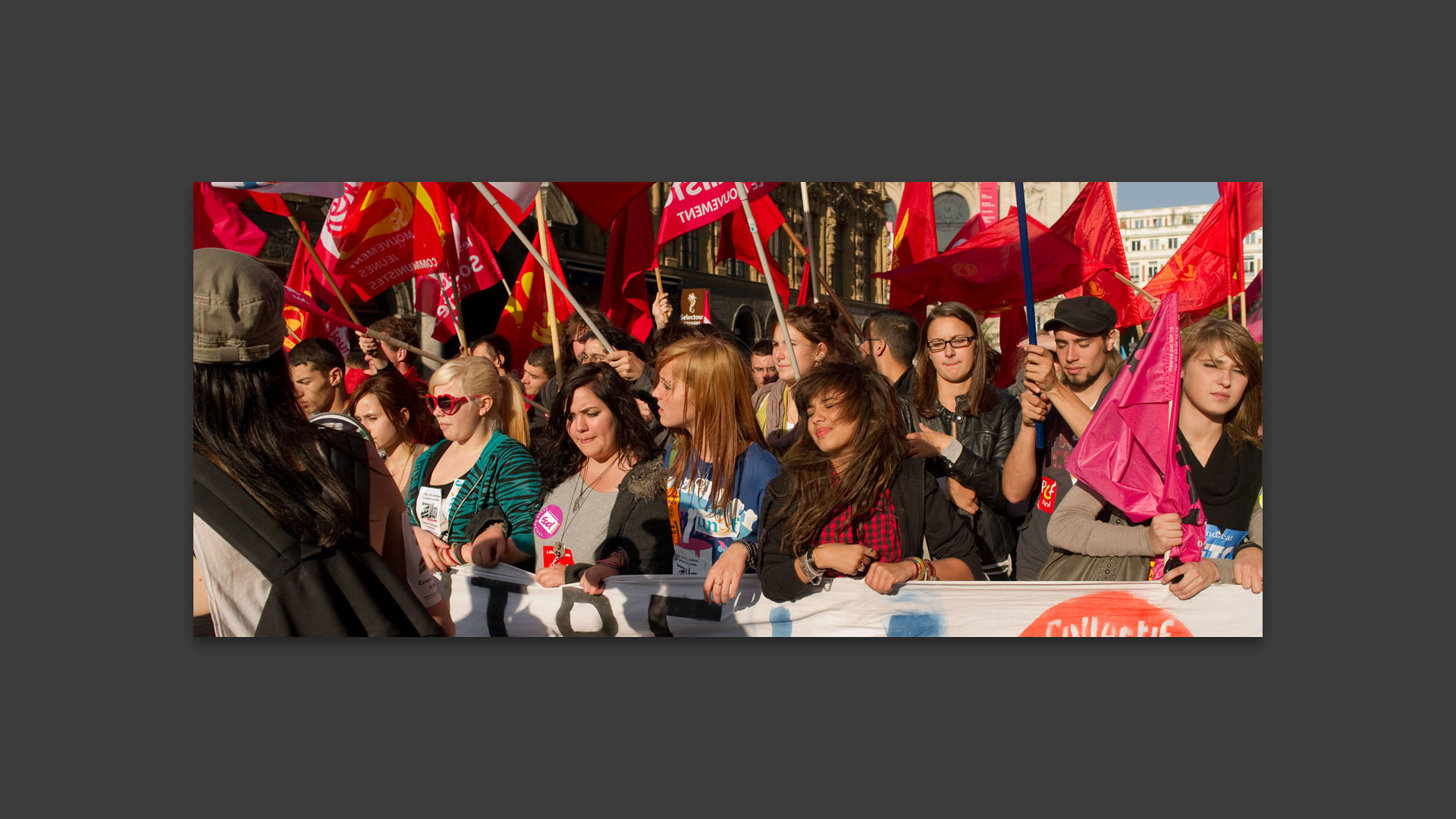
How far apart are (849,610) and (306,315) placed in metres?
3.84

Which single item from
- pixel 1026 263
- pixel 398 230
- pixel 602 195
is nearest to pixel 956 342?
pixel 1026 263

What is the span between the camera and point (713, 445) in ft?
15.2

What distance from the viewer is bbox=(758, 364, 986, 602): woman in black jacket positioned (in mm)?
4445

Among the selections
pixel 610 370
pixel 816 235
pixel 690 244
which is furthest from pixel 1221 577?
pixel 690 244

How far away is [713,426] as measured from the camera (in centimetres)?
461

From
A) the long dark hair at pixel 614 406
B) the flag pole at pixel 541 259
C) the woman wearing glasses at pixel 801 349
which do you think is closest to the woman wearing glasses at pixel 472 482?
the long dark hair at pixel 614 406

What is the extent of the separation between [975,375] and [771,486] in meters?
1.02

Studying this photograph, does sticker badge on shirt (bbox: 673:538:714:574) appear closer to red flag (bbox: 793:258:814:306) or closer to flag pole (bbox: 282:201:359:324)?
red flag (bbox: 793:258:814:306)

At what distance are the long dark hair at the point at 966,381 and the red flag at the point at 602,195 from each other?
1.48m

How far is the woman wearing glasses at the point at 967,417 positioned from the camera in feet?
15.8

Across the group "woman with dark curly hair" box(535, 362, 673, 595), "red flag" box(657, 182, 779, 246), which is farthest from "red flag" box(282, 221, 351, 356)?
"woman with dark curly hair" box(535, 362, 673, 595)

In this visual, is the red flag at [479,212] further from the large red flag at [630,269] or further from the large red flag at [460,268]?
the large red flag at [630,269]

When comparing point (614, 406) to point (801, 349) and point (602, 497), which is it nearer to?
point (602, 497)

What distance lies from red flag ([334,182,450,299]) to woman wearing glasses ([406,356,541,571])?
1.87 metres
